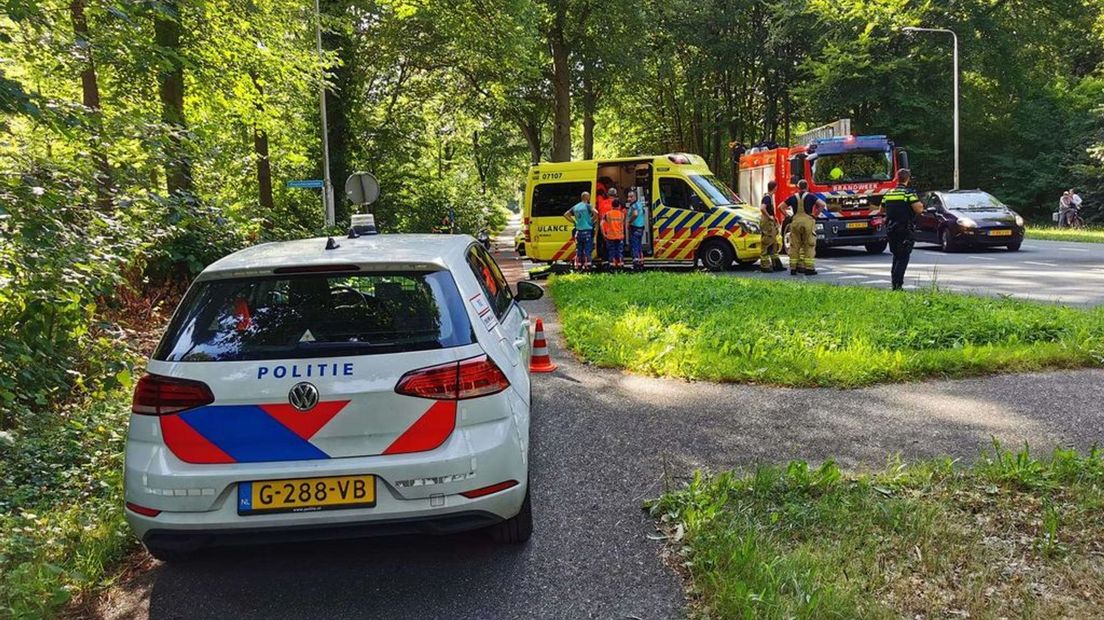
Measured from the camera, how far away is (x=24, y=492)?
491 centimetres

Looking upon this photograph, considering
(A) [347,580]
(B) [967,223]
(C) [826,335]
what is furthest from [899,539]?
(B) [967,223]

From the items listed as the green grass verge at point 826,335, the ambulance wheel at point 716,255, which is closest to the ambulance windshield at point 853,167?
the ambulance wheel at point 716,255

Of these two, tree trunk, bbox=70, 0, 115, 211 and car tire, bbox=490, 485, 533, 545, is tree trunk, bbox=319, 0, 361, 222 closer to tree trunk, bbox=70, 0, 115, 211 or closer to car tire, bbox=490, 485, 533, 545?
tree trunk, bbox=70, 0, 115, 211

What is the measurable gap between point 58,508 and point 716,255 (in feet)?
45.0

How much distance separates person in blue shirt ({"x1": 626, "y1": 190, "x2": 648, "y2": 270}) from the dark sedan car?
301 inches

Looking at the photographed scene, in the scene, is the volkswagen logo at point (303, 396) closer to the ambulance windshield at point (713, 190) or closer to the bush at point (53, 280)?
the bush at point (53, 280)

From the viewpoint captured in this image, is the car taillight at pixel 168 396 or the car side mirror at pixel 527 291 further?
the car side mirror at pixel 527 291

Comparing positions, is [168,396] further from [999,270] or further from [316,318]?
[999,270]

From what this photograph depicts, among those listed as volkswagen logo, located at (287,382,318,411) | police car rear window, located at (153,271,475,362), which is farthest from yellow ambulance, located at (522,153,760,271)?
volkswagen logo, located at (287,382,318,411)

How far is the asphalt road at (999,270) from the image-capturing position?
38.0 ft

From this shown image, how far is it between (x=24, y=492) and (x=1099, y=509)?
6.18 m

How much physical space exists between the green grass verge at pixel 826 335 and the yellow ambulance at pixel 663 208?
543 cm

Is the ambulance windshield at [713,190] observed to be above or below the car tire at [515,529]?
above

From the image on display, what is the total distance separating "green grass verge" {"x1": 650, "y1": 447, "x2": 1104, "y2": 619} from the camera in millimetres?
3104
